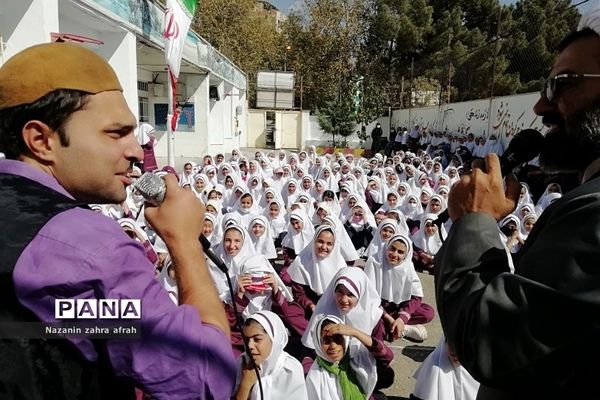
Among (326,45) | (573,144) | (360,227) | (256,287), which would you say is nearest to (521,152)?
(573,144)

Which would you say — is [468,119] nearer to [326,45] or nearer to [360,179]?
[360,179]

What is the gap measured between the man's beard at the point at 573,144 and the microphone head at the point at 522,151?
8 centimetres

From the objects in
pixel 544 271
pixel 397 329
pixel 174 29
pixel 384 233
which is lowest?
pixel 397 329

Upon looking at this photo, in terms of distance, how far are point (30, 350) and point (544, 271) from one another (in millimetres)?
872

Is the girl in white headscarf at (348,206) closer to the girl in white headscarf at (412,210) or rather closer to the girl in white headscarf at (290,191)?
the girl in white headscarf at (412,210)

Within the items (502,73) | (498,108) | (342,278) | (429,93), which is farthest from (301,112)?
(342,278)

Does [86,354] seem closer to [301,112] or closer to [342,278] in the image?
[342,278]

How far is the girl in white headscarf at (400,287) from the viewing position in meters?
4.48

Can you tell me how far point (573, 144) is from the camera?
988 mm

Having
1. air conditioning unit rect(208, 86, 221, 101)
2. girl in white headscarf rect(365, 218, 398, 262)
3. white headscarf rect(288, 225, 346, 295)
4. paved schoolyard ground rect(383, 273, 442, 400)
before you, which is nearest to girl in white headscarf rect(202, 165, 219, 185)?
girl in white headscarf rect(365, 218, 398, 262)

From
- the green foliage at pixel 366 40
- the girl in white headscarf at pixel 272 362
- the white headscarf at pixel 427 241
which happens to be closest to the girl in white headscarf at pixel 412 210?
the white headscarf at pixel 427 241

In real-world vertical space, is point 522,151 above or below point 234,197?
above

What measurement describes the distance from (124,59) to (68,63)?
8.33 metres

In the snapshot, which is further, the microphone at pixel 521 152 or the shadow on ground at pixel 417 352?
the shadow on ground at pixel 417 352
